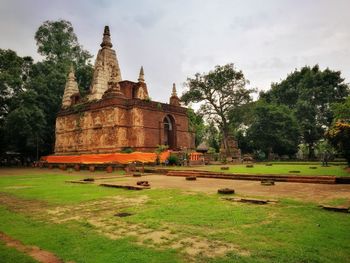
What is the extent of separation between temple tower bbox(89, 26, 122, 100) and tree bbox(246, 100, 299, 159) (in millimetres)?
19986

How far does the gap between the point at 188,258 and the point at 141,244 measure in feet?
2.76

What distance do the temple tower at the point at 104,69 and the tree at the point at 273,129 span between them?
19986mm

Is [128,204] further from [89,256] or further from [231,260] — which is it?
[231,260]

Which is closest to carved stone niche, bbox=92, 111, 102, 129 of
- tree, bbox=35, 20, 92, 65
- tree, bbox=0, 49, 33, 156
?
tree, bbox=0, 49, 33, 156

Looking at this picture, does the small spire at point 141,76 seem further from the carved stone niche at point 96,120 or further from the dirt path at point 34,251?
the dirt path at point 34,251

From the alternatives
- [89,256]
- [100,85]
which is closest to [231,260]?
[89,256]

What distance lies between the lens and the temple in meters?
25.9

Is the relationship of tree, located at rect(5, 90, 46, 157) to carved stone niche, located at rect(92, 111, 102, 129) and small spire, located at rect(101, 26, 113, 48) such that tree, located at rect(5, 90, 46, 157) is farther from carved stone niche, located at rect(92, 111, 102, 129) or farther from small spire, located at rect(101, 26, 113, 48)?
small spire, located at rect(101, 26, 113, 48)

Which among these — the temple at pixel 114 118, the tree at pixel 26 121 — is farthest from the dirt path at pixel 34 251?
the tree at pixel 26 121

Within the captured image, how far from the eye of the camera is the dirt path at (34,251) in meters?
3.64

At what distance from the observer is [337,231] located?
438 centimetres

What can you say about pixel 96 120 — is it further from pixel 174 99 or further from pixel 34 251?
pixel 34 251

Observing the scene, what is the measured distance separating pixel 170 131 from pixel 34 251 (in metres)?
27.1

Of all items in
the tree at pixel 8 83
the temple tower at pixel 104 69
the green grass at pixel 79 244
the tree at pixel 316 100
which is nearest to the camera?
the green grass at pixel 79 244
